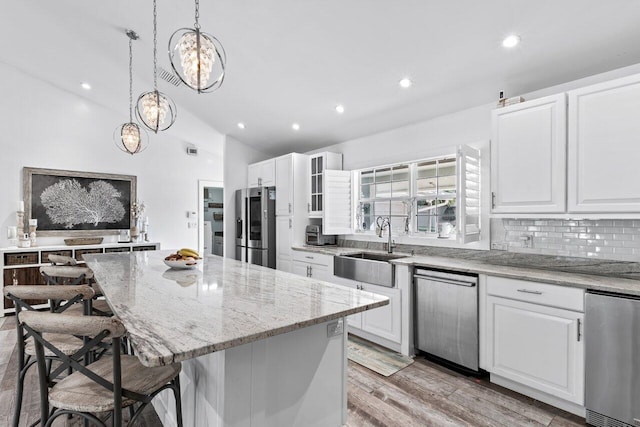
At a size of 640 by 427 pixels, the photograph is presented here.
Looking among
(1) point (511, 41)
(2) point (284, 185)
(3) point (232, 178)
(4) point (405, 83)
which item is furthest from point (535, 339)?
(3) point (232, 178)

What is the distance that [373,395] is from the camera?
2.31m

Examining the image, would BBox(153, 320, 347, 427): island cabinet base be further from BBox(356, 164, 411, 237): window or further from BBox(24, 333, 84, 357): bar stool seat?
BBox(356, 164, 411, 237): window

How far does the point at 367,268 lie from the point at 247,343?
7.17ft

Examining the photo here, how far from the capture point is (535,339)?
87.2 inches

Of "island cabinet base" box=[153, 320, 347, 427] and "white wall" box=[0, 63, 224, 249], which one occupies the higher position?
"white wall" box=[0, 63, 224, 249]

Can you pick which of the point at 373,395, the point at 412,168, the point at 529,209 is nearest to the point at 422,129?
the point at 412,168

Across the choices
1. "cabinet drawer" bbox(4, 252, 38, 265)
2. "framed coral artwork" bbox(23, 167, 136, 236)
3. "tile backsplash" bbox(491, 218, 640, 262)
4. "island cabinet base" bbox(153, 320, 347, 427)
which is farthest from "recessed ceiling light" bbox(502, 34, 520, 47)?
"cabinet drawer" bbox(4, 252, 38, 265)

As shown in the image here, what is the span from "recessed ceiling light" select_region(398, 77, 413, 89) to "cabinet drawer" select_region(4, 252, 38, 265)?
16.7 ft

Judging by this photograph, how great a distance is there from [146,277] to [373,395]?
1754 mm

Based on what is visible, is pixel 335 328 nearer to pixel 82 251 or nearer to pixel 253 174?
pixel 253 174

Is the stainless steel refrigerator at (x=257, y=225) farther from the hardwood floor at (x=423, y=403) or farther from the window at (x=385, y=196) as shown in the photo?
the hardwood floor at (x=423, y=403)

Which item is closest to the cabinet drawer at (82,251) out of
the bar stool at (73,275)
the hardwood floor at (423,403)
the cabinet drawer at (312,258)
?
the hardwood floor at (423,403)

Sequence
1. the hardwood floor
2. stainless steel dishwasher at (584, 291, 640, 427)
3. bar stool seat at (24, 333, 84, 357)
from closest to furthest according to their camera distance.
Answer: bar stool seat at (24, 333, 84, 357)
stainless steel dishwasher at (584, 291, 640, 427)
the hardwood floor

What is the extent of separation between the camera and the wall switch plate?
1.55 m
